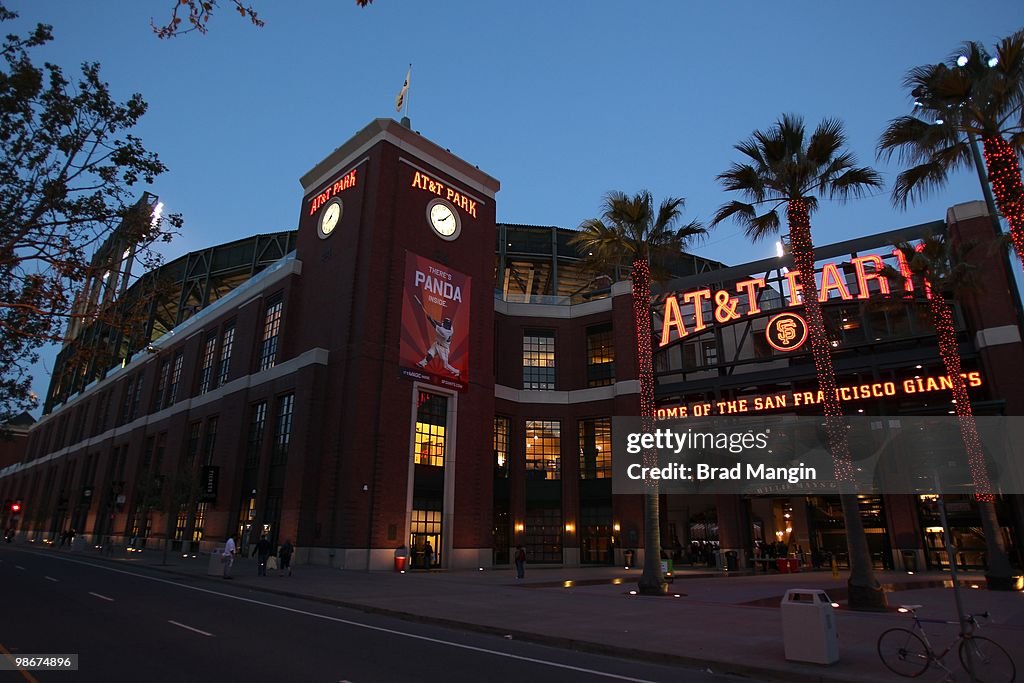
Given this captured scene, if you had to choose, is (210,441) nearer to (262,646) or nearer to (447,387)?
(447,387)

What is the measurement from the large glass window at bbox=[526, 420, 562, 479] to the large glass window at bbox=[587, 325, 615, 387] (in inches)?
187

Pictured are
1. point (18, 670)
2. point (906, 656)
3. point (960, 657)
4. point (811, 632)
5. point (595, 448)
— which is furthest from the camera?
point (595, 448)

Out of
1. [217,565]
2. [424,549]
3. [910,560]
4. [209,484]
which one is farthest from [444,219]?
[910,560]

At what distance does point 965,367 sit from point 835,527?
1378cm

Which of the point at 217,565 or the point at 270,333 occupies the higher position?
the point at 270,333

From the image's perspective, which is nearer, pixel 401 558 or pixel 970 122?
pixel 970 122

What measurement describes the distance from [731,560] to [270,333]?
118 feet

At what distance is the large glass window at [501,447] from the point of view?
150 ft

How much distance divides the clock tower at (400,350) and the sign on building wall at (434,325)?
3.2 inches

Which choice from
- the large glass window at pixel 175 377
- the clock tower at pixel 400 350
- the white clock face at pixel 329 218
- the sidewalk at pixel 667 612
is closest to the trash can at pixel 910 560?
the sidewalk at pixel 667 612

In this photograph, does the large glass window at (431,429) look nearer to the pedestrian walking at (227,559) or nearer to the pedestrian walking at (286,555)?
the pedestrian walking at (286,555)

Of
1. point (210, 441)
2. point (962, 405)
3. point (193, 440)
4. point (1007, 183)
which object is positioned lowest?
point (962, 405)

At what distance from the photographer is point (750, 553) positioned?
126ft

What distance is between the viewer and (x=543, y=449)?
4741cm
